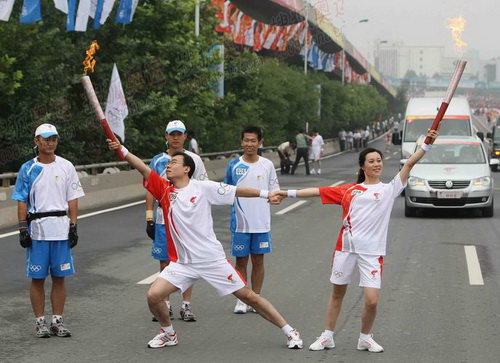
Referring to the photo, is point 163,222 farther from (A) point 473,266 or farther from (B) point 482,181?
(B) point 482,181

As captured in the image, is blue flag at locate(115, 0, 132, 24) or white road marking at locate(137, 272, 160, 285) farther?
blue flag at locate(115, 0, 132, 24)

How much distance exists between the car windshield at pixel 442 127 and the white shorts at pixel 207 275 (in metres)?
24.7

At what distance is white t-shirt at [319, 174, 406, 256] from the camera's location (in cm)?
776

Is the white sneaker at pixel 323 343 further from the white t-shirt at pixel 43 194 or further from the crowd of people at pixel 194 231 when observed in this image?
the white t-shirt at pixel 43 194

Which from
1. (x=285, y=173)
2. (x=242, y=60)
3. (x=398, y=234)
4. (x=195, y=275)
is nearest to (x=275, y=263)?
(x=398, y=234)

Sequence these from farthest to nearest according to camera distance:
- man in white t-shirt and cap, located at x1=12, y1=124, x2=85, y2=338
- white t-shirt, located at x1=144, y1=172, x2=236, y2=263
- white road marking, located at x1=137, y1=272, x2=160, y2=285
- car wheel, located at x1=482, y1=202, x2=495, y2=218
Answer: car wheel, located at x1=482, y1=202, x2=495, y2=218 < white road marking, located at x1=137, y1=272, x2=160, y2=285 < man in white t-shirt and cap, located at x1=12, y1=124, x2=85, y2=338 < white t-shirt, located at x1=144, y1=172, x2=236, y2=263

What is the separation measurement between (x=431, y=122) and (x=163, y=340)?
25385mm

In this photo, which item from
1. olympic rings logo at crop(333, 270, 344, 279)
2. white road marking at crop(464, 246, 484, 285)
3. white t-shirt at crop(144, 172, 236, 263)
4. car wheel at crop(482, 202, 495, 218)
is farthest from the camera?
car wheel at crop(482, 202, 495, 218)

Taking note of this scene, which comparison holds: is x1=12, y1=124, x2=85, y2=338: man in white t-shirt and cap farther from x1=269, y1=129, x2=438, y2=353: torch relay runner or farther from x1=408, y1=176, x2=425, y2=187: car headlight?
x1=408, y1=176, x2=425, y2=187: car headlight

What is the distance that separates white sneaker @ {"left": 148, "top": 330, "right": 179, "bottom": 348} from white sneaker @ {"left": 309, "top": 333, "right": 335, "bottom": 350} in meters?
1.08

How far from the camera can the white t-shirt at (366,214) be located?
305 inches

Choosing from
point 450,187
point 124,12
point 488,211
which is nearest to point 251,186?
point 450,187

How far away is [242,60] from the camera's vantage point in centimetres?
4394

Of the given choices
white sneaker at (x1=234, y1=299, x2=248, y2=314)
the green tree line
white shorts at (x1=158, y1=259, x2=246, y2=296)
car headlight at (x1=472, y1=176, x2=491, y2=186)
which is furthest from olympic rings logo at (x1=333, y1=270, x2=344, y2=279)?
the green tree line
